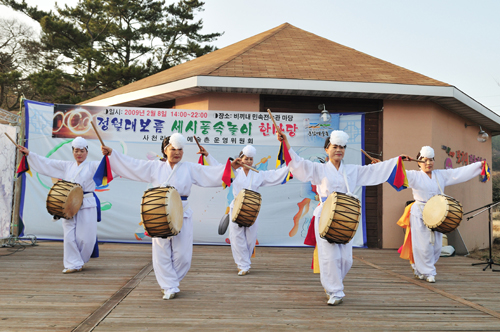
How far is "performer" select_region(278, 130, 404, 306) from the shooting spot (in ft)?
12.2

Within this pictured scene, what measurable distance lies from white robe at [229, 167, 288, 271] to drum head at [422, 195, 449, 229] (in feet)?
5.80

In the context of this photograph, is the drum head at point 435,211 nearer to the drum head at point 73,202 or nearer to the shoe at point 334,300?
the shoe at point 334,300

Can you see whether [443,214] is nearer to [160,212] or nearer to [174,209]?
[174,209]

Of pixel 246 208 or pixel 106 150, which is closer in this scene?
pixel 106 150

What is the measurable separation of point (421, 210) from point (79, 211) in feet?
13.2

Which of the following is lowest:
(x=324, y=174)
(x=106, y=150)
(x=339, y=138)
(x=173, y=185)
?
(x=173, y=185)

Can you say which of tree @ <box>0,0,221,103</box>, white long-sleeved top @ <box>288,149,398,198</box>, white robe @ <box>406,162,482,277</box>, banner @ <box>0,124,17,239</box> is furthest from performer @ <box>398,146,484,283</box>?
tree @ <box>0,0,221,103</box>

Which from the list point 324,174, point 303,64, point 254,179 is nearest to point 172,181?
point 324,174

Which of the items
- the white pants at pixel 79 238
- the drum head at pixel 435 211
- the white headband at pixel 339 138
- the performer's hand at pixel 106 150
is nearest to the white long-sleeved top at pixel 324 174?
the white headband at pixel 339 138

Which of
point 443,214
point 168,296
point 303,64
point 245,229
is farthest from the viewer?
point 303,64

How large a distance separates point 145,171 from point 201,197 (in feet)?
11.1

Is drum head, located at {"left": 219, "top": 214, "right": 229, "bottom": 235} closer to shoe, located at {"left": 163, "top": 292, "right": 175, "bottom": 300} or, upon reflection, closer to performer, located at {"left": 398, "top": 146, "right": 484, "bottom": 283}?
performer, located at {"left": 398, "top": 146, "right": 484, "bottom": 283}

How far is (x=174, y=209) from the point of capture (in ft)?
12.1

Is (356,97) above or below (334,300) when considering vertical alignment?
above
